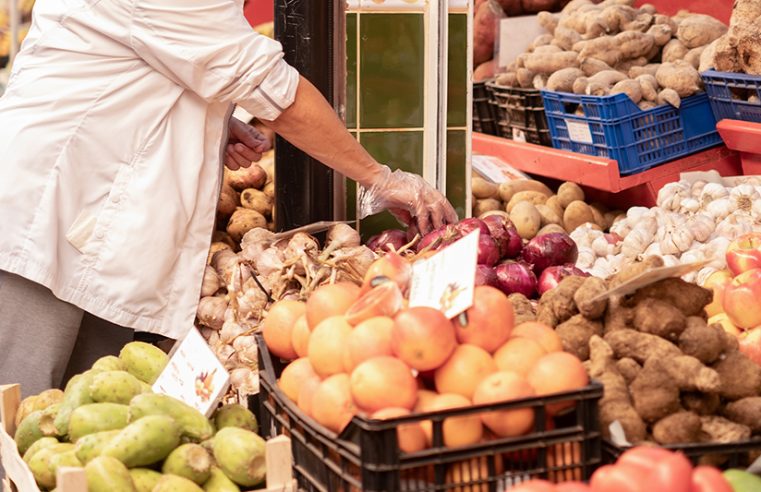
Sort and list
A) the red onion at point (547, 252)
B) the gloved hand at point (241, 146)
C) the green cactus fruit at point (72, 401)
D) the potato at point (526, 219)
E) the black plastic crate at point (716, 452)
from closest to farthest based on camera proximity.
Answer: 1. the black plastic crate at point (716, 452)
2. the green cactus fruit at point (72, 401)
3. the red onion at point (547, 252)
4. the gloved hand at point (241, 146)
5. the potato at point (526, 219)

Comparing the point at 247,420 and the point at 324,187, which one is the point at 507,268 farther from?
the point at 247,420

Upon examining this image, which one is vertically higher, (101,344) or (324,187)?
(324,187)

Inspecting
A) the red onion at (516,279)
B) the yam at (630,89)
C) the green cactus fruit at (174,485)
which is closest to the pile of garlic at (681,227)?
the yam at (630,89)

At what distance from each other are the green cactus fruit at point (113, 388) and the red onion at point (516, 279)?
110cm

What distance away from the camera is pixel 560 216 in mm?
4074

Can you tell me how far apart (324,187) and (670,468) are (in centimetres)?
213

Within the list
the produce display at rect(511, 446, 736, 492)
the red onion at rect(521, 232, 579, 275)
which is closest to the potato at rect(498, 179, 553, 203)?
the red onion at rect(521, 232, 579, 275)

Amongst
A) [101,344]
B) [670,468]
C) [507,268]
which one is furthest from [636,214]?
[670,468]

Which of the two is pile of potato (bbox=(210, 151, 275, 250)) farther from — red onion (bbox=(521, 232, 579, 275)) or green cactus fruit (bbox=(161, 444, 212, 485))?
green cactus fruit (bbox=(161, 444, 212, 485))

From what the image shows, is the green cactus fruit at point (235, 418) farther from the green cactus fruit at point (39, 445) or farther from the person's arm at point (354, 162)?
the person's arm at point (354, 162)

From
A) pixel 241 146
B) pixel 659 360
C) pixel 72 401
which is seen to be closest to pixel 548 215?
pixel 241 146

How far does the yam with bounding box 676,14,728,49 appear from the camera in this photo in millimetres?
4273

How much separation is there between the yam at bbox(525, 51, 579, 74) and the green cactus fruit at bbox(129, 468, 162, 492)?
3.19 meters

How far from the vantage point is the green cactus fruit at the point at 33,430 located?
2.03 meters
